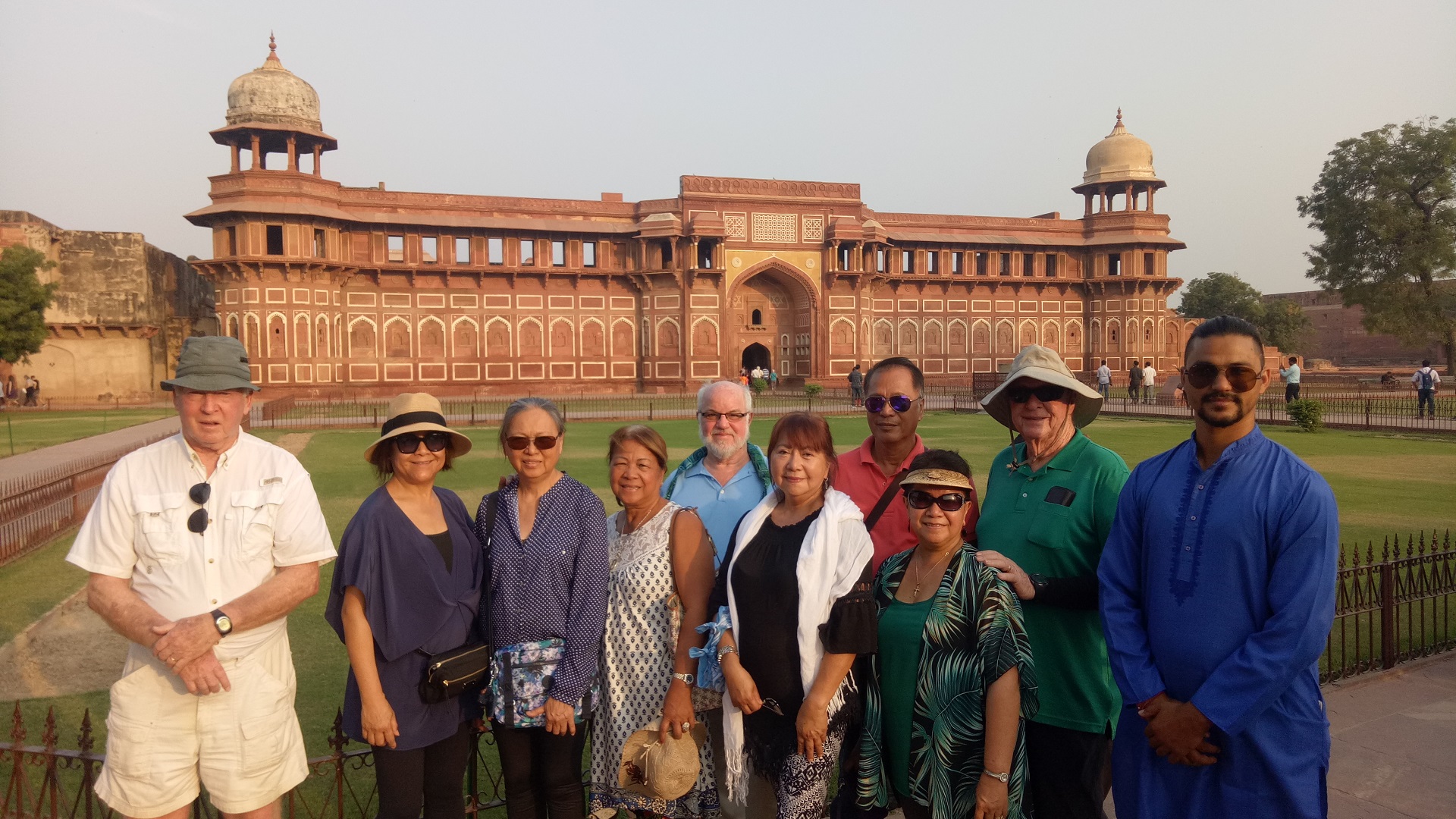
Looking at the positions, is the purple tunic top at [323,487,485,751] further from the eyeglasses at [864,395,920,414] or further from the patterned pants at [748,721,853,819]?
the eyeglasses at [864,395,920,414]

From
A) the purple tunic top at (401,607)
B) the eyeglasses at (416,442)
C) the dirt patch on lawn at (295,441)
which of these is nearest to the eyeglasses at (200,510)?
the purple tunic top at (401,607)

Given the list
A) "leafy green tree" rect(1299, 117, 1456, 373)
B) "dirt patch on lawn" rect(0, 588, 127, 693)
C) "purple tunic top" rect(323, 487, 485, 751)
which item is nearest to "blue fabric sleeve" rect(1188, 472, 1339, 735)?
"purple tunic top" rect(323, 487, 485, 751)

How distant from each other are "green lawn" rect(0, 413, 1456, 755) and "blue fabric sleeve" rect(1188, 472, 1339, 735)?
12.9 feet

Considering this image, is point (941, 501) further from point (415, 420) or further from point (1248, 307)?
point (1248, 307)

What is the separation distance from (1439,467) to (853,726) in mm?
13587

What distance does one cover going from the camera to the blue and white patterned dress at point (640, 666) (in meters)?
2.75

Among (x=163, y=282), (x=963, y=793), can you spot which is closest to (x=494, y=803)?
(x=963, y=793)

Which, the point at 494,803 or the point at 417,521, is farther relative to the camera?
the point at 494,803

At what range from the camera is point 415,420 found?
2.73 meters

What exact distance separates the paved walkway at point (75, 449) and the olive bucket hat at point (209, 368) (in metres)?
10.4

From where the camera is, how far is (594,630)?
8.76 feet

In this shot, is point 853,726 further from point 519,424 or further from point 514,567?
point 519,424

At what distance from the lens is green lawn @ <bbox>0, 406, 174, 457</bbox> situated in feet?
55.7

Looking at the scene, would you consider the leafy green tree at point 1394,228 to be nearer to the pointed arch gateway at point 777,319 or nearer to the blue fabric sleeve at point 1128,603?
the pointed arch gateway at point 777,319
